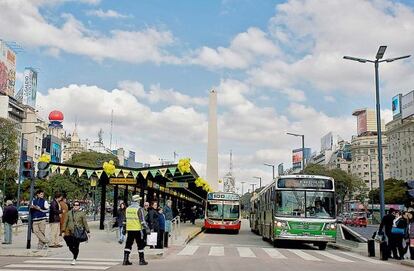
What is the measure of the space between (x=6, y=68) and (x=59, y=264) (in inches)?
3743

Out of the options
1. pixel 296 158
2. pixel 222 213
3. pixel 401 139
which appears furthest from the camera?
pixel 296 158

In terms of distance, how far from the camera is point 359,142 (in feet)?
509

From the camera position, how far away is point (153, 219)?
60.7 ft

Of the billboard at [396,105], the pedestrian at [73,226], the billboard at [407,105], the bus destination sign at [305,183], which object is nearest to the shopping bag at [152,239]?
the pedestrian at [73,226]

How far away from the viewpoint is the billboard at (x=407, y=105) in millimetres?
100312

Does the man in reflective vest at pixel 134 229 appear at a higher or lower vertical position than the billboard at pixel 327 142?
lower

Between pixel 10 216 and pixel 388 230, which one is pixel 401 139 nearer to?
pixel 388 230

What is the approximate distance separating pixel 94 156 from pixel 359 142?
295 ft

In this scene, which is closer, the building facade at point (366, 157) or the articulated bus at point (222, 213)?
the articulated bus at point (222, 213)

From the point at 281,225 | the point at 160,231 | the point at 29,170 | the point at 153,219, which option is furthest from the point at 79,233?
the point at 281,225

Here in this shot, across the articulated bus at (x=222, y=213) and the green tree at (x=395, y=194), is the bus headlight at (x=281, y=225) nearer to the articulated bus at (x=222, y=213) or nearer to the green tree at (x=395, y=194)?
the articulated bus at (x=222, y=213)

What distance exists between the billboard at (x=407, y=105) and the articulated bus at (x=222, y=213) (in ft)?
239

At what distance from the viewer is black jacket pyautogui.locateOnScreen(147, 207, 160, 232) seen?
1823 cm

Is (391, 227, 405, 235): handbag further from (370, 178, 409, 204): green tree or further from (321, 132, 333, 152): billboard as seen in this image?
(321, 132, 333, 152): billboard
